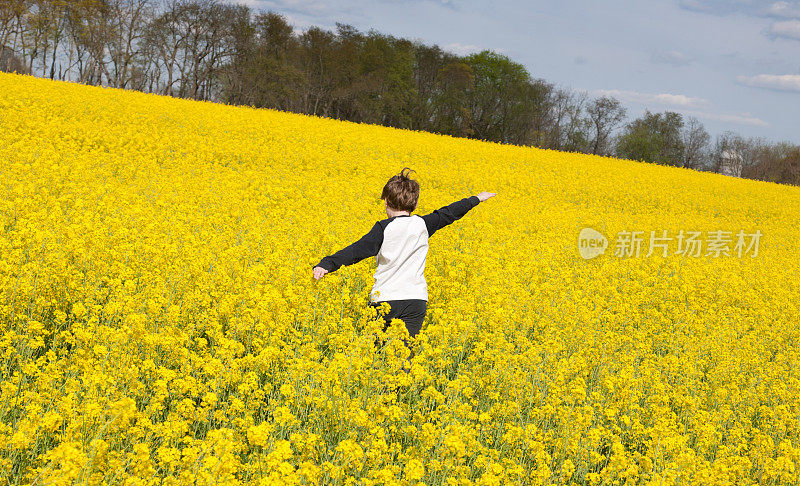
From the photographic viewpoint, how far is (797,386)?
5.45 m

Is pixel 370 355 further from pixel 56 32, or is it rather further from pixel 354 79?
pixel 56 32

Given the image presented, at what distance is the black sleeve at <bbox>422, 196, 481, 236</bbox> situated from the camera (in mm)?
4992

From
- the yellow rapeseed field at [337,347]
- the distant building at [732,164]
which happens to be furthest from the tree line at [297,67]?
the yellow rapeseed field at [337,347]

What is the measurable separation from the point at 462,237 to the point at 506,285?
3.15 metres

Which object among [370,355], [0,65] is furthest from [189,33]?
[370,355]

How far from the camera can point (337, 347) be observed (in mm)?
4691

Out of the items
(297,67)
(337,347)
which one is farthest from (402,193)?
(297,67)

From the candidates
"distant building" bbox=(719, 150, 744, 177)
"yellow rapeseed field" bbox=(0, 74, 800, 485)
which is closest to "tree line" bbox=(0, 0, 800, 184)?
"distant building" bbox=(719, 150, 744, 177)

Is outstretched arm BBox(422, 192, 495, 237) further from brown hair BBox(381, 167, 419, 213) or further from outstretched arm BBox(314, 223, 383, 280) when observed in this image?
outstretched arm BBox(314, 223, 383, 280)

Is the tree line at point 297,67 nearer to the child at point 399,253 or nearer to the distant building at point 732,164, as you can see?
the distant building at point 732,164

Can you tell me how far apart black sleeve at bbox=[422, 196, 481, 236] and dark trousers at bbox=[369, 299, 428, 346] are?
25.9 inches

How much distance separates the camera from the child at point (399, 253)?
454cm

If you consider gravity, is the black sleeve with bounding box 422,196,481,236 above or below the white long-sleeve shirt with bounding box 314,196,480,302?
above

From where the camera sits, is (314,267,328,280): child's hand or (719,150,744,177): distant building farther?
(719,150,744,177): distant building
